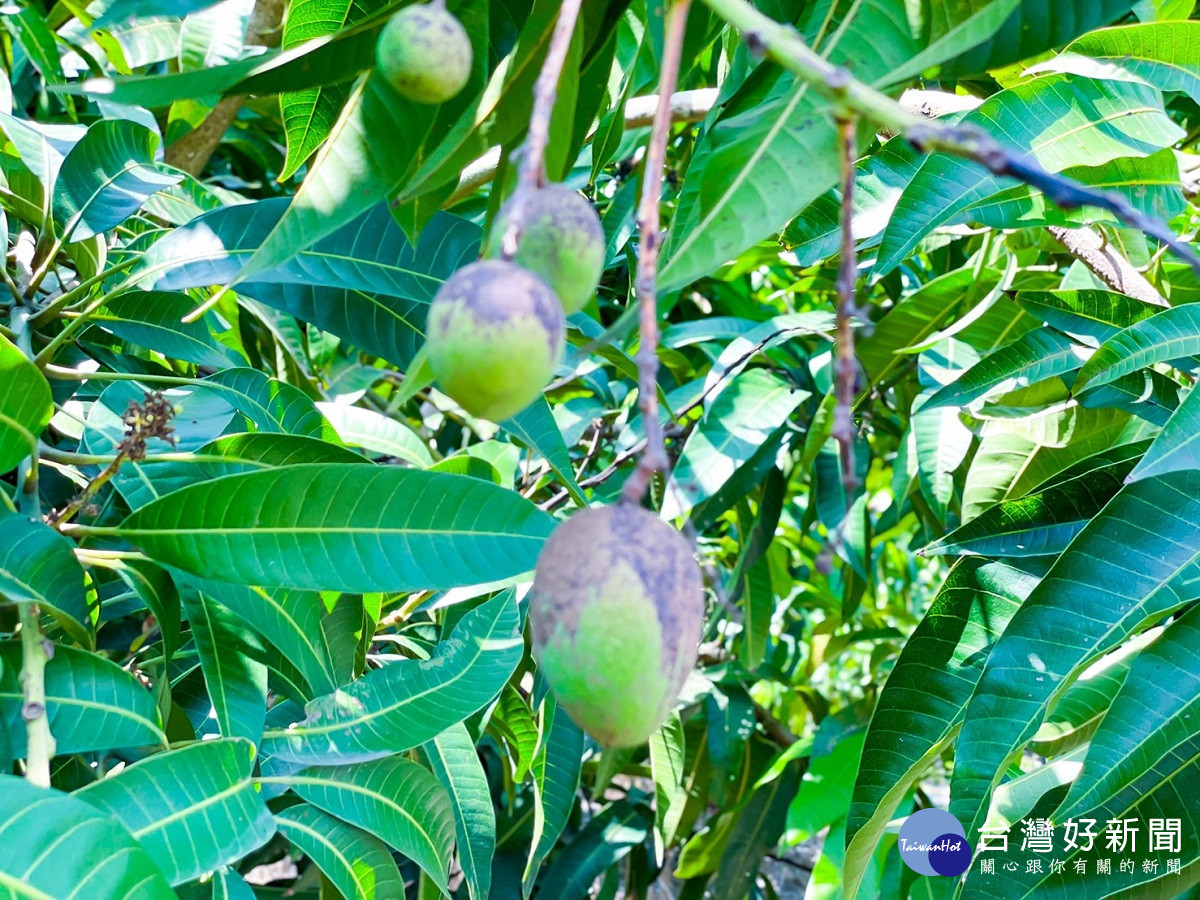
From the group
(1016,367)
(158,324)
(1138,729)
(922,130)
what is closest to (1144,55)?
(1016,367)

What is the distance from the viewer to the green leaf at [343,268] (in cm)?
102

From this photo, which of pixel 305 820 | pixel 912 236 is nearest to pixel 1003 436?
pixel 912 236

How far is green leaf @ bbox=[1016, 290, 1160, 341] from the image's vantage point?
132 centimetres

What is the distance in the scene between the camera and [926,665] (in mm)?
1165

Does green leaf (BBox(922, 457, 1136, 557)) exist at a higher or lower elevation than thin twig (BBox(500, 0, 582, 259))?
lower

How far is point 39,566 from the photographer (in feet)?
2.77

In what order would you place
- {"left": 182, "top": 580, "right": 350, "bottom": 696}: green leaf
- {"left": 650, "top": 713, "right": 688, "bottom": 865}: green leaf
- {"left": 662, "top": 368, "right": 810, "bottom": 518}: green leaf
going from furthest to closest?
{"left": 650, "top": 713, "right": 688, "bottom": 865}: green leaf → {"left": 662, "top": 368, "right": 810, "bottom": 518}: green leaf → {"left": 182, "top": 580, "right": 350, "bottom": 696}: green leaf

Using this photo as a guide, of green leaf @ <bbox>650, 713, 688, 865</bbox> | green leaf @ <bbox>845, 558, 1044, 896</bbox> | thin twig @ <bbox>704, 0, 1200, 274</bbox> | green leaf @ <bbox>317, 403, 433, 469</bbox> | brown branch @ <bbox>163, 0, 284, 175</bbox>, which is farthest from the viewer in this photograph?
brown branch @ <bbox>163, 0, 284, 175</bbox>

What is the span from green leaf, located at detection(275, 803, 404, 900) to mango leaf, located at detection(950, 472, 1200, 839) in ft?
1.78

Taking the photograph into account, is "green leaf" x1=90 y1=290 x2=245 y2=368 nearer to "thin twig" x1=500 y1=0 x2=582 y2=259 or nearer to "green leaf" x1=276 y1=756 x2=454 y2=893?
"green leaf" x1=276 y1=756 x2=454 y2=893

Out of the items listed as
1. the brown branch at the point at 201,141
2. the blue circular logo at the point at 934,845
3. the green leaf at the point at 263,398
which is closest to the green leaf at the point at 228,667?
the green leaf at the point at 263,398

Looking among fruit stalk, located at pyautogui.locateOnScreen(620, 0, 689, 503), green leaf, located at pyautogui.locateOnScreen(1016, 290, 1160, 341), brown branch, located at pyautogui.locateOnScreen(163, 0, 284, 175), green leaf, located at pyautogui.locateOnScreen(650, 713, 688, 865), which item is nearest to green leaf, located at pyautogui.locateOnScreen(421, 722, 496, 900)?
green leaf, located at pyautogui.locateOnScreen(650, 713, 688, 865)

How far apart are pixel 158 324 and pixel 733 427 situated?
874 mm

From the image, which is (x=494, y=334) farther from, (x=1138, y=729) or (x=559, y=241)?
(x=1138, y=729)
